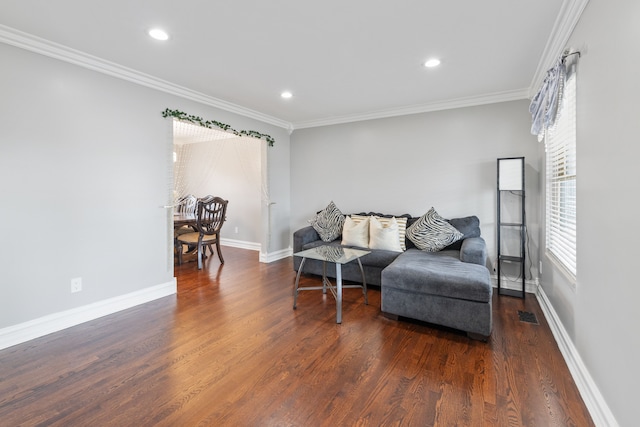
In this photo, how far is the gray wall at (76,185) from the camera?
7.98 ft

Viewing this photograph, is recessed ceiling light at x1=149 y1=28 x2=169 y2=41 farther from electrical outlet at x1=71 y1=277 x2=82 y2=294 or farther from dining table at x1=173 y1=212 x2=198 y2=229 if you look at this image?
dining table at x1=173 y1=212 x2=198 y2=229

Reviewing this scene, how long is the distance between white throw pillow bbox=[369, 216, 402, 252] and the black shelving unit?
3.84ft

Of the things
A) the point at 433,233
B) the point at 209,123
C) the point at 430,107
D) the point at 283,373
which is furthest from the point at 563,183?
the point at 209,123

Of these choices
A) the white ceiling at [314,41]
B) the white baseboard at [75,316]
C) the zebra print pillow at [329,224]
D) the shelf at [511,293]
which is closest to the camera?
the white ceiling at [314,41]

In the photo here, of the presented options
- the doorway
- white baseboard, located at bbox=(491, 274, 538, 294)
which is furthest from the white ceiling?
white baseboard, located at bbox=(491, 274, 538, 294)

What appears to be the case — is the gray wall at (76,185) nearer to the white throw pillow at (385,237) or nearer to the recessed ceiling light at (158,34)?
the recessed ceiling light at (158,34)

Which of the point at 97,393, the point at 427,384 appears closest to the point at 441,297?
the point at 427,384

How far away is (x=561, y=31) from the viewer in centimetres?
222

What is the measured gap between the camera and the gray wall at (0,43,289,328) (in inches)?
95.8

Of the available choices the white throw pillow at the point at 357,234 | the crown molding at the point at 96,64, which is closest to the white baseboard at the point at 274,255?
the white throw pillow at the point at 357,234

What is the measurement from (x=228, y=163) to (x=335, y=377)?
5298 mm

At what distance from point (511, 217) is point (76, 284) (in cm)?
466

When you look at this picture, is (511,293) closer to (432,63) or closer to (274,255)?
(432,63)

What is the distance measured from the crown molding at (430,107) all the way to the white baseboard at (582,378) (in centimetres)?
244
